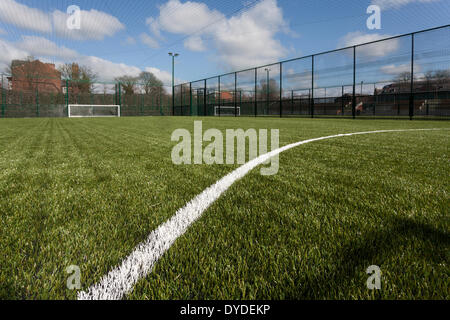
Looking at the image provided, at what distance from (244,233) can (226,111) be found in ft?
79.4

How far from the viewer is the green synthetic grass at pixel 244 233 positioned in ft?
2.55

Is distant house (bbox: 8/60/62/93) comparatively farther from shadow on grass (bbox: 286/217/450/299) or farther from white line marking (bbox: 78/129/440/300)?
shadow on grass (bbox: 286/217/450/299)

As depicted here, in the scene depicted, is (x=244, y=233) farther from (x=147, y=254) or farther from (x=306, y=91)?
(x=306, y=91)

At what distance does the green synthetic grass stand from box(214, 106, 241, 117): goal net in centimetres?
2175

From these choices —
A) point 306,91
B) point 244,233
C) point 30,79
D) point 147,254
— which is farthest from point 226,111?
point 147,254

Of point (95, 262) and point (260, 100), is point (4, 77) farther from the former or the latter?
point (95, 262)

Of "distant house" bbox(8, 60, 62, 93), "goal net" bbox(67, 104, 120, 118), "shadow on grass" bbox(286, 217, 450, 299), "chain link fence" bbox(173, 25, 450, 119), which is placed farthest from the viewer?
"goal net" bbox(67, 104, 120, 118)

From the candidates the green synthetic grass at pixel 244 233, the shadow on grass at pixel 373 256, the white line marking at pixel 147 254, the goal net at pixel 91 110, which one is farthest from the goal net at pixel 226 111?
the shadow on grass at pixel 373 256

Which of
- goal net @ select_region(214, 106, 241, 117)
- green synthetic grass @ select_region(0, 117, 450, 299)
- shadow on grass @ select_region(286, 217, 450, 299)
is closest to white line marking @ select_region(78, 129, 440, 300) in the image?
A: green synthetic grass @ select_region(0, 117, 450, 299)

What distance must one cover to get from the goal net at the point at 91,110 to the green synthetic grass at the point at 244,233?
26768 mm

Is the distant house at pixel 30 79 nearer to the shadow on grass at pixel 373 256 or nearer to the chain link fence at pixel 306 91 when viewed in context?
the chain link fence at pixel 306 91

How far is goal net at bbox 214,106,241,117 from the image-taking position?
78.0ft
